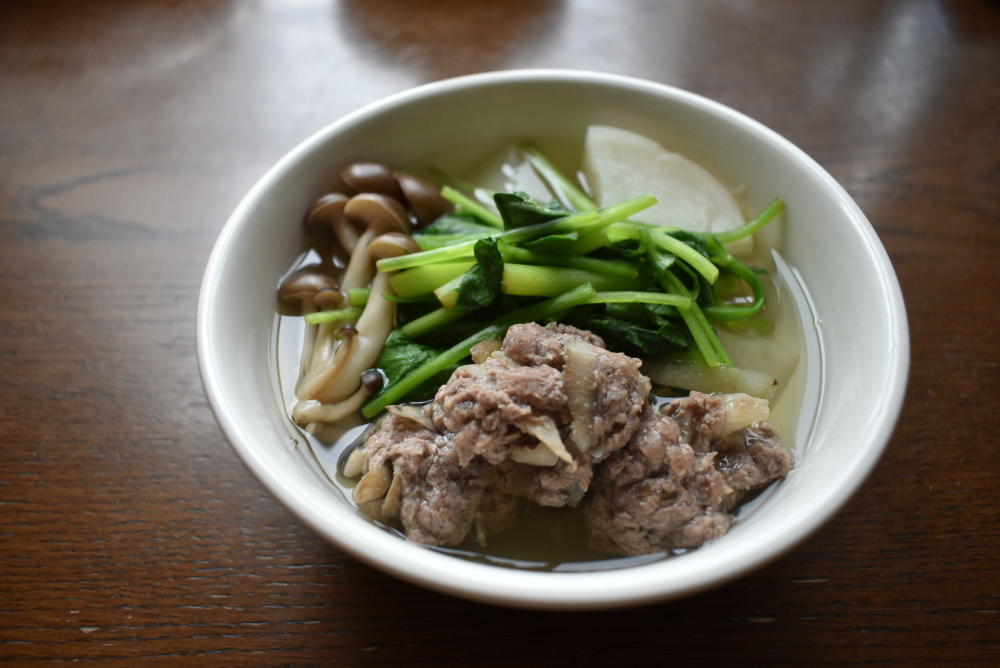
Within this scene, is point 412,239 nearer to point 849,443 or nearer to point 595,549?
point 595,549

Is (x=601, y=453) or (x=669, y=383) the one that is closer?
(x=601, y=453)

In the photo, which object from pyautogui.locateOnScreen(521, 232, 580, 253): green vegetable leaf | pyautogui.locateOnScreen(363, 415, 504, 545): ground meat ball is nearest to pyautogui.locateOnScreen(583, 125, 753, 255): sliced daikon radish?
pyautogui.locateOnScreen(521, 232, 580, 253): green vegetable leaf

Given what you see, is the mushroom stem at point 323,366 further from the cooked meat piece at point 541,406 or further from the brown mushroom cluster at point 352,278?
the cooked meat piece at point 541,406

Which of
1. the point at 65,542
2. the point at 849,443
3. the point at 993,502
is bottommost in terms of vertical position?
the point at 65,542

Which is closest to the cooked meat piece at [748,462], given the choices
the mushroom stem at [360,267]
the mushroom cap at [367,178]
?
the mushroom stem at [360,267]

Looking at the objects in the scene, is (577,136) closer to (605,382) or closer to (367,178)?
(367,178)

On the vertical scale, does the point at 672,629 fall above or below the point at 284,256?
below

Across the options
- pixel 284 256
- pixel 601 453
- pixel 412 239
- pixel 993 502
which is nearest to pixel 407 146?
pixel 412 239
